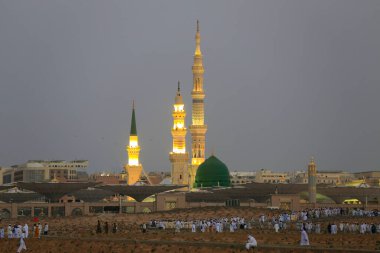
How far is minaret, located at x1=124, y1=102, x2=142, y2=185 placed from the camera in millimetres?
127500

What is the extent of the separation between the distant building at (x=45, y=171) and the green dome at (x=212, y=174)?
52.5m

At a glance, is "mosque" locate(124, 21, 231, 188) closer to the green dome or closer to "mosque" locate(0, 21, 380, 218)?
"mosque" locate(0, 21, 380, 218)

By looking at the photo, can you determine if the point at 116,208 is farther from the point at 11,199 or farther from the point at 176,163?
the point at 176,163

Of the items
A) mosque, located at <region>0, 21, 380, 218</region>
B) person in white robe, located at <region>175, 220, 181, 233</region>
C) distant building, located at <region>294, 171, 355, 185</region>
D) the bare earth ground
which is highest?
distant building, located at <region>294, 171, 355, 185</region>

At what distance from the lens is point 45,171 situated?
17162 centimetres

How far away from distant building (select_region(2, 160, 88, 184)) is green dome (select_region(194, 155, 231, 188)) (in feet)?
172

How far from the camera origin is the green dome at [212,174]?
11106 centimetres

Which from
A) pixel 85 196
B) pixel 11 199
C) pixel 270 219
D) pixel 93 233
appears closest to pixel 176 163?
pixel 85 196

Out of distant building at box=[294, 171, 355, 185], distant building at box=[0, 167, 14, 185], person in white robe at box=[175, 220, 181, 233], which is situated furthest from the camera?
distant building at box=[0, 167, 14, 185]

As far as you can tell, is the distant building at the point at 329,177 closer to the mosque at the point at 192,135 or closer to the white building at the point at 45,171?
the white building at the point at 45,171

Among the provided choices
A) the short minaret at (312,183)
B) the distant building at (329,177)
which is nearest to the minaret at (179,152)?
the short minaret at (312,183)

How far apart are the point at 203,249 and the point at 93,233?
14.7 m

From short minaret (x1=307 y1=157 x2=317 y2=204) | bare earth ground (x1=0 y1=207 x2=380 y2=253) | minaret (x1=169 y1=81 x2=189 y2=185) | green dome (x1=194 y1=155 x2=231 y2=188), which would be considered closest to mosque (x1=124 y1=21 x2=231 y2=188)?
minaret (x1=169 y1=81 x2=189 y2=185)

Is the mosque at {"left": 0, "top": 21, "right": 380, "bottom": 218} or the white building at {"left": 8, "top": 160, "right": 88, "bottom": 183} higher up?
the white building at {"left": 8, "top": 160, "right": 88, "bottom": 183}
